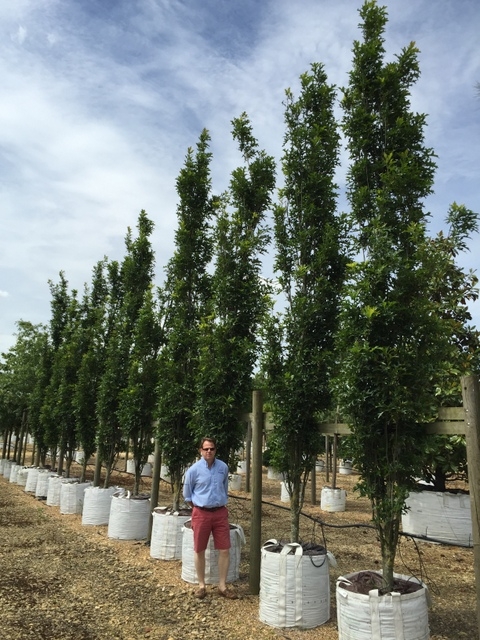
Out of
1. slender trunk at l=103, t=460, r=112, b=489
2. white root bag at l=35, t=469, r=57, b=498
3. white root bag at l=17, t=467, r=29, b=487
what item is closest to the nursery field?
slender trunk at l=103, t=460, r=112, b=489

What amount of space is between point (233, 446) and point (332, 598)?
2.18 m

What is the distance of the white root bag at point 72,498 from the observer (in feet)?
39.2

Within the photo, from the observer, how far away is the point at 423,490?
9.74 metres

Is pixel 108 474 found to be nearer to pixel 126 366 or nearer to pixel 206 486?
pixel 126 366

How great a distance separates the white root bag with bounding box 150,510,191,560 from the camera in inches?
295

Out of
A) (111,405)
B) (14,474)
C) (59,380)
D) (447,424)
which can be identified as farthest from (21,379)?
(447,424)

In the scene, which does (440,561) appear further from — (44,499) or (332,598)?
(44,499)

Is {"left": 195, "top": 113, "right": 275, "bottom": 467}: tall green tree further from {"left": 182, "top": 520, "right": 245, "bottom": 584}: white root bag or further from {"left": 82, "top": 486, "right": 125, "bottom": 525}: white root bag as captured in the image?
{"left": 82, "top": 486, "right": 125, "bottom": 525}: white root bag

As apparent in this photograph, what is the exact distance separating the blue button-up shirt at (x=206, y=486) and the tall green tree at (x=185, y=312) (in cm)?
144

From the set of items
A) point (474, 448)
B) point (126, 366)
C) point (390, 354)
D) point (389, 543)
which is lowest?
point (389, 543)

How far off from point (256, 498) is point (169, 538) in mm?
2147

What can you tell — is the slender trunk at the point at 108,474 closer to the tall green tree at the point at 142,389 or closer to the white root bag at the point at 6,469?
the tall green tree at the point at 142,389

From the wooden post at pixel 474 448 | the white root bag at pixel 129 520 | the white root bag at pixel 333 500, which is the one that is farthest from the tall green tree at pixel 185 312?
the white root bag at pixel 333 500

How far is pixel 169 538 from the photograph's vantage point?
754 cm
